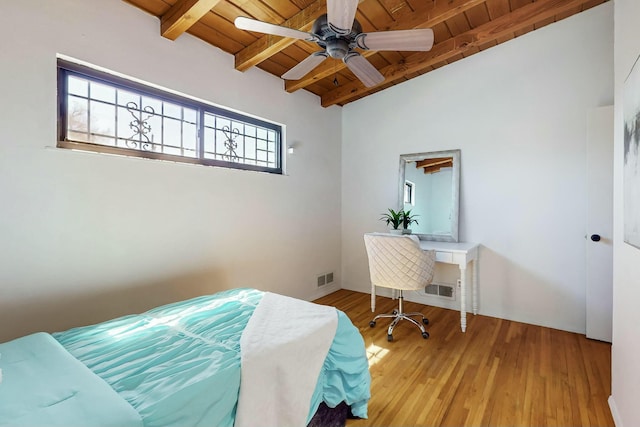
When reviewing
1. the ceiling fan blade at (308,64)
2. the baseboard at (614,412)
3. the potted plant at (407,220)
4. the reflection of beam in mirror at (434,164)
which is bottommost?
the baseboard at (614,412)

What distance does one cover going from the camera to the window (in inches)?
76.1

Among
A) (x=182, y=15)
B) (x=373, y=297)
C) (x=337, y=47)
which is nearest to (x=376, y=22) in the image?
(x=337, y=47)

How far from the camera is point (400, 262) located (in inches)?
104

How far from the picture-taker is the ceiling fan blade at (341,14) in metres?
1.38

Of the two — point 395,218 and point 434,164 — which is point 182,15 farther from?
point 434,164

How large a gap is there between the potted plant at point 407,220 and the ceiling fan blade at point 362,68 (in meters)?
1.71

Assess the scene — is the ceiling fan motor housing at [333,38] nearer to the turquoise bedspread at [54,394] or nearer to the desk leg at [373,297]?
the turquoise bedspread at [54,394]

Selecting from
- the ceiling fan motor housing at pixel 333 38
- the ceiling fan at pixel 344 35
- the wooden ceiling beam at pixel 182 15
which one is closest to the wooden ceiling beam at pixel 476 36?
the ceiling fan at pixel 344 35

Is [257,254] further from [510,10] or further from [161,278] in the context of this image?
[510,10]

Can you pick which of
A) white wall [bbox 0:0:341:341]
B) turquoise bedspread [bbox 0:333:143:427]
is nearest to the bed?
turquoise bedspread [bbox 0:333:143:427]

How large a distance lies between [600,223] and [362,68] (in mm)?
2500

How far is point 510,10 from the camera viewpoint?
104 inches

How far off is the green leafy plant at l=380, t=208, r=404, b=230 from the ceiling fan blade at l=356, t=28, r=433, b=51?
2014 millimetres

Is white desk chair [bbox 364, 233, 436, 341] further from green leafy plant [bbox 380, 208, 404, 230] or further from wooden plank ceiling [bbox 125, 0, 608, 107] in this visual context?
wooden plank ceiling [bbox 125, 0, 608, 107]
